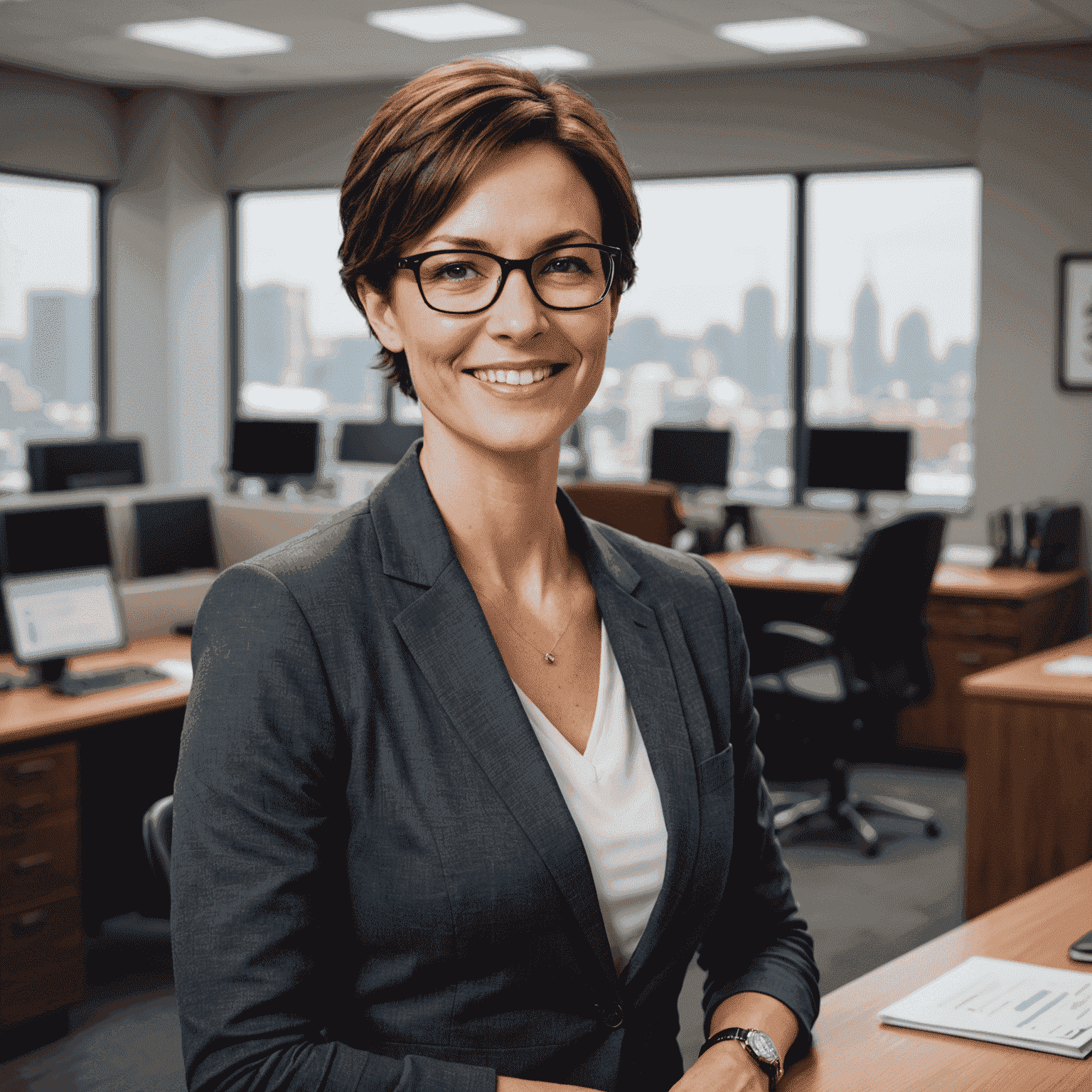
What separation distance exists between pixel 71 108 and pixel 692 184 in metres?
3.87

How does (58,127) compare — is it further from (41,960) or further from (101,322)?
(41,960)

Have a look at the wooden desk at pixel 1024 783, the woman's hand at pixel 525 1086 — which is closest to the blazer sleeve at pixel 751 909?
the woman's hand at pixel 525 1086

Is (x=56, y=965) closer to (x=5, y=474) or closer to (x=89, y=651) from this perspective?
(x=89, y=651)

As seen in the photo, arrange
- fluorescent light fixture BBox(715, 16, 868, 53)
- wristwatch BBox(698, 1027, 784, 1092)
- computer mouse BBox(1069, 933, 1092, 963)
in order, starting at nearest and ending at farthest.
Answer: wristwatch BBox(698, 1027, 784, 1092)
computer mouse BBox(1069, 933, 1092, 963)
fluorescent light fixture BBox(715, 16, 868, 53)

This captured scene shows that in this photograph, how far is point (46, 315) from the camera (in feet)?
26.8

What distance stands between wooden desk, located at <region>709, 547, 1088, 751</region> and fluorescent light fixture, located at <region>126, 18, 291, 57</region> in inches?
147

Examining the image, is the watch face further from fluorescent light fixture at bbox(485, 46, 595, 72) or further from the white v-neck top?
fluorescent light fixture at bbox(485, 46, 595, 72)

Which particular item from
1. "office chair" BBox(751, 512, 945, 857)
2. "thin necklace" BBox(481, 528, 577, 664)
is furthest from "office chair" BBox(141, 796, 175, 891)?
"office chair" BBox(751, 512, 945, 857)

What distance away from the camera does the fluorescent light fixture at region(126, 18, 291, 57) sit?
6586 millimetres

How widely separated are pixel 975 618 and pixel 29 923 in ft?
12.6

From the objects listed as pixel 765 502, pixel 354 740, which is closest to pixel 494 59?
pixel 354 740

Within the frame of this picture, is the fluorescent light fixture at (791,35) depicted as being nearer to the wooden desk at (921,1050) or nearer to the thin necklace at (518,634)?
the wooden desk at (921,1050)

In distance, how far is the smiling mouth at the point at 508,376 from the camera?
1083 mm

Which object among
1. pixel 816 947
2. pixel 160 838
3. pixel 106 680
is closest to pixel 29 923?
pixel 106 680
